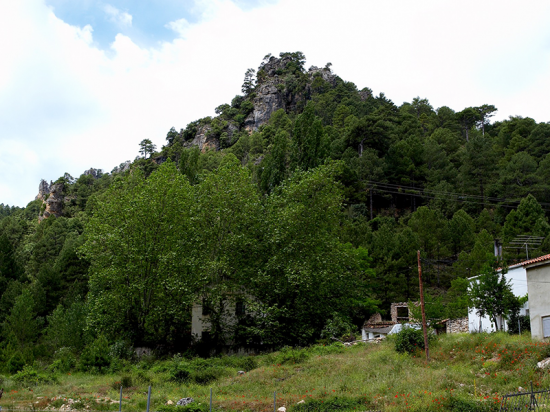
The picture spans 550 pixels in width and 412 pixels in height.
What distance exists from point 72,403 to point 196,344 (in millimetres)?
15469

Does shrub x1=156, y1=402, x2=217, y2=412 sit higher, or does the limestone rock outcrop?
the limestone rock outcrop

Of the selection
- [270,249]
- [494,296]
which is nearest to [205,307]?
[270,249]

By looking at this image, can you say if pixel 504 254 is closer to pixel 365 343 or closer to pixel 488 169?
pixel 365 343

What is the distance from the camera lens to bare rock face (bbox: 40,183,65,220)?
3868 inches

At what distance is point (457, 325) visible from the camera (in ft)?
115

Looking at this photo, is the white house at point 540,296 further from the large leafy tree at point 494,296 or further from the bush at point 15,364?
the bush at point 15,364

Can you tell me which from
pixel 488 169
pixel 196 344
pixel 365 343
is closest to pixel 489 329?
pixel 365 343

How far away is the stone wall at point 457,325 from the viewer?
114 ft

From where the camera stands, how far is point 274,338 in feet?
102

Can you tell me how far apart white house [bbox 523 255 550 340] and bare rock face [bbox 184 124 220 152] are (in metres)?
101

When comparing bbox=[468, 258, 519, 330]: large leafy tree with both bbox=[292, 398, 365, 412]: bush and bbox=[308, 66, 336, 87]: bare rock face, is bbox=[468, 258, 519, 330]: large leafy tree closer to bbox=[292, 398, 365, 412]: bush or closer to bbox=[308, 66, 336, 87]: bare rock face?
bbox=[292, 398, 365, 412]: bush

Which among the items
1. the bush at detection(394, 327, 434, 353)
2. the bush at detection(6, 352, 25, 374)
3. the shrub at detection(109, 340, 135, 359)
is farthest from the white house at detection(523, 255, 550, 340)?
the bush at detection(6, 352, 25, 374)

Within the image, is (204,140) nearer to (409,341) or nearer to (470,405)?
(409,341)

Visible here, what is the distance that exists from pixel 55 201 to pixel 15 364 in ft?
257
